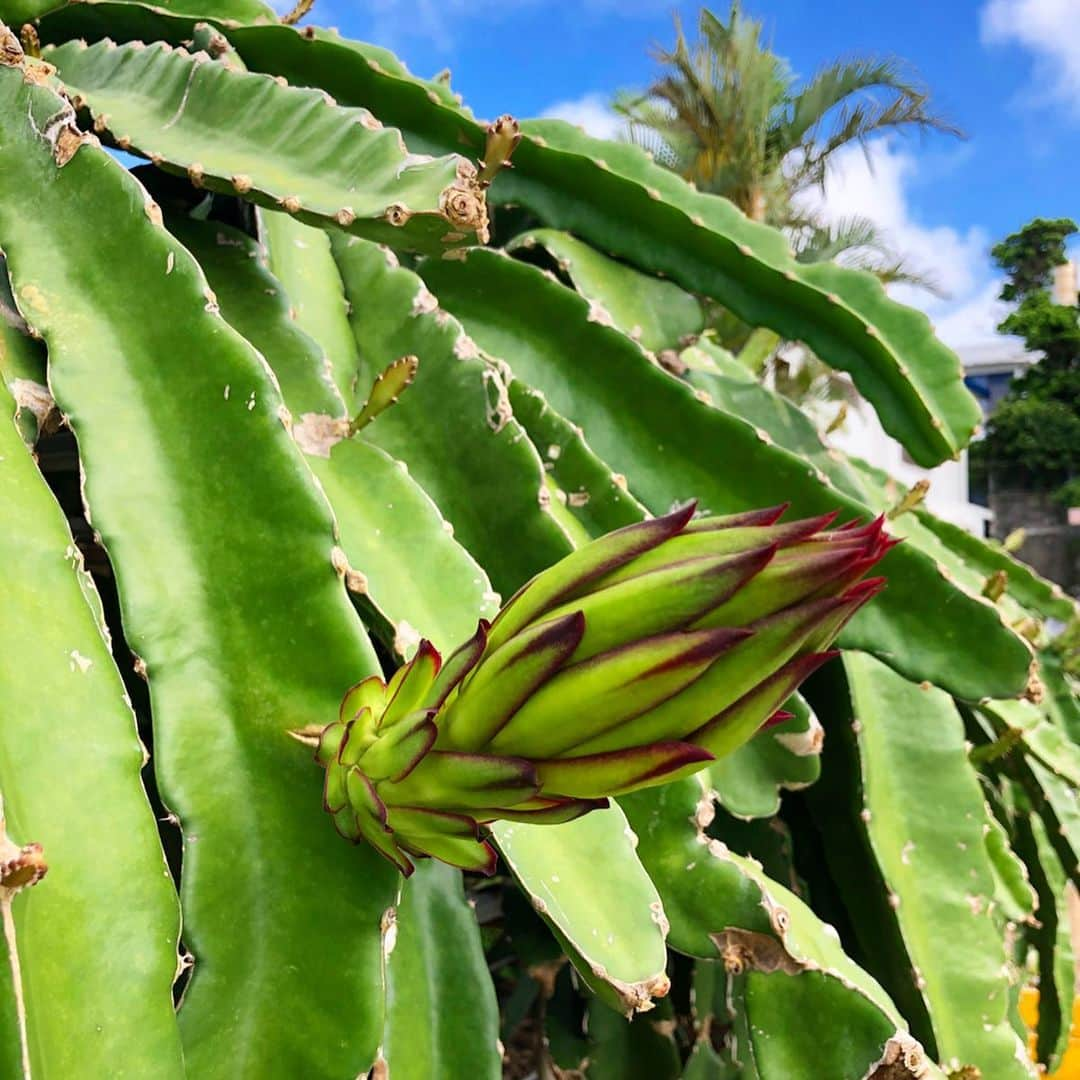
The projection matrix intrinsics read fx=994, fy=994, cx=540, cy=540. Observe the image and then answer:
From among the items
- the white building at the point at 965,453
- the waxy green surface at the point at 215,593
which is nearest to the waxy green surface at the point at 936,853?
the waxy green surface at the point at 215,593

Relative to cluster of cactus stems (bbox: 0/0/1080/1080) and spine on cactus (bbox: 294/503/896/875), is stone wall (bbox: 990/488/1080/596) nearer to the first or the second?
cluster of cactus stems (bbox: 0/0/1080/1080)

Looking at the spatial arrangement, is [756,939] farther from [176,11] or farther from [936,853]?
[176,11]

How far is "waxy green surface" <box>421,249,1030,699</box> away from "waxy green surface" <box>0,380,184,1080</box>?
457 mm

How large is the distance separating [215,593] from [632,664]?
0.23 m

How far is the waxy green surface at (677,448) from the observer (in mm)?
690

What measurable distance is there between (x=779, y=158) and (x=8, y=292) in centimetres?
690

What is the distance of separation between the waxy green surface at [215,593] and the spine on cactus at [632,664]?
85 millimetres

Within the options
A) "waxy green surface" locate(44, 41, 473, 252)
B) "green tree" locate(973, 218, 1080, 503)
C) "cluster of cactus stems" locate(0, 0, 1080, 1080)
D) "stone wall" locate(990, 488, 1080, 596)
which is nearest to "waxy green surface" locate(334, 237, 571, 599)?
"cluster of cactus stems" locate(0, 0, 1080, 1080)

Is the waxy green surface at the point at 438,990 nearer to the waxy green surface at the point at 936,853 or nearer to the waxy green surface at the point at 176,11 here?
the waxy green surface at the point at 936,853

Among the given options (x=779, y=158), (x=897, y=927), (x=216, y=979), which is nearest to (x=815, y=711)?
(x=897, y=927)

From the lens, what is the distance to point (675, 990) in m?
0.84

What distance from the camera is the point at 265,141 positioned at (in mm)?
625

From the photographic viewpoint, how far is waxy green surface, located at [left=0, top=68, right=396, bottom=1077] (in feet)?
1.29

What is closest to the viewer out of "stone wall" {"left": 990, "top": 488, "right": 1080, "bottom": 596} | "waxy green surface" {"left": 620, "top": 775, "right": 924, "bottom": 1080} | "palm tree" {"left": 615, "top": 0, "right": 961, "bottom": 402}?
"waxy green surface" {"left": 620, "top": 775, "right": 924, "bottom": 1080}
